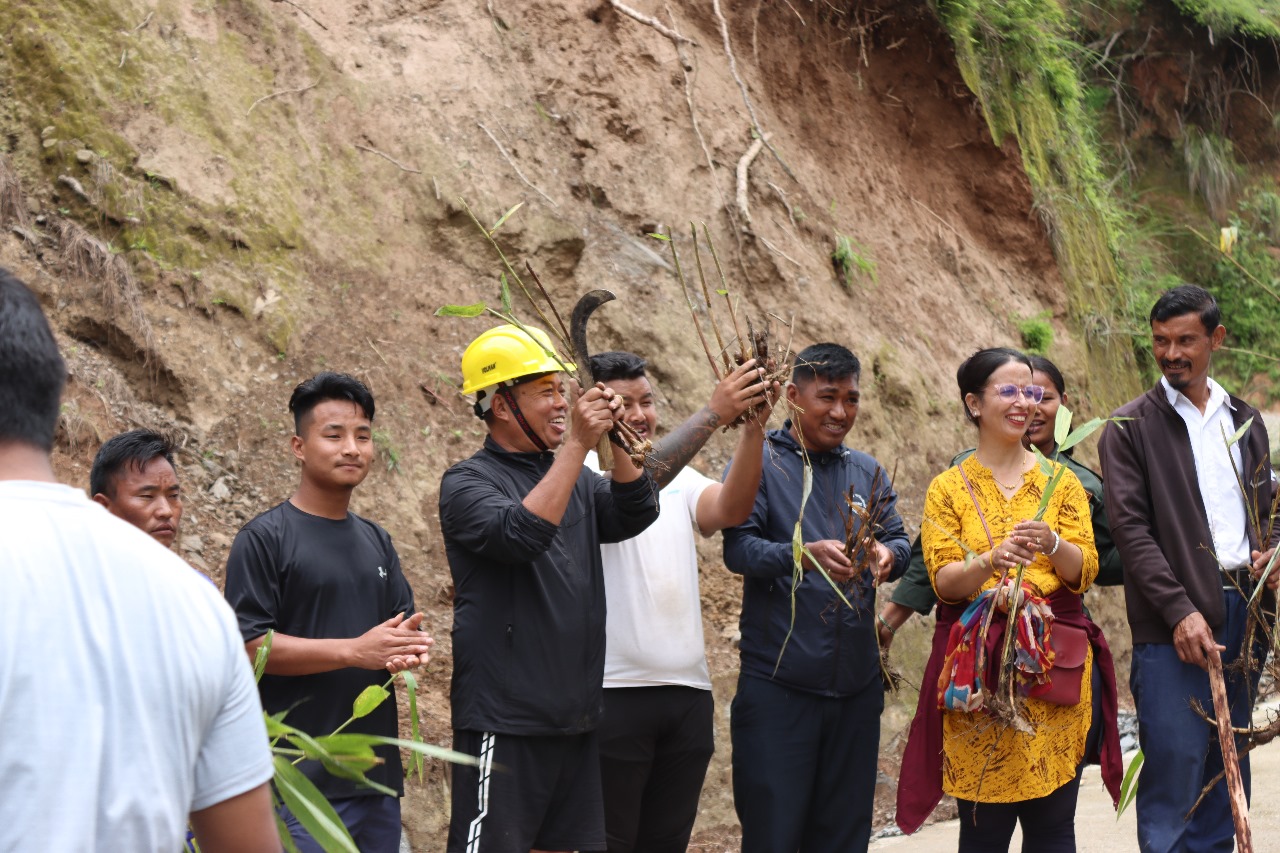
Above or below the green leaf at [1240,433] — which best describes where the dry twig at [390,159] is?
above

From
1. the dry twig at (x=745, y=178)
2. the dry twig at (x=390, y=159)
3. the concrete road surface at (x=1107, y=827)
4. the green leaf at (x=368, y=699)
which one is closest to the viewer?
the green leaf at (x=368, y=699)

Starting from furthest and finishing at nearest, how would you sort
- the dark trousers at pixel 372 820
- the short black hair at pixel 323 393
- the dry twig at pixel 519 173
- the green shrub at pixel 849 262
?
1. the green shrub at pixel 849 262
2. the dry twig at pixel 519 173
3. the short black hair at pixel 323 393
4. the dark trousers at pixel 372 820

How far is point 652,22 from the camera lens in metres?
9.22

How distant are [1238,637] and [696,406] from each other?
3.75 meters

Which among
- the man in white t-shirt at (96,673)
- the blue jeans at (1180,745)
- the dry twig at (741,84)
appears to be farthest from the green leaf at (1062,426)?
the dry twig at (741,84)

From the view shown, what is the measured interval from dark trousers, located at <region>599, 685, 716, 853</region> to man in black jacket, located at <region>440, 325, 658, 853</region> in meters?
0.38

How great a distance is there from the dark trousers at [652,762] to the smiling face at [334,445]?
3.85 feet

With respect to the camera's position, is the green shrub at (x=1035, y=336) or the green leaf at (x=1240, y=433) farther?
the green shrub at (x=1035, y=336)

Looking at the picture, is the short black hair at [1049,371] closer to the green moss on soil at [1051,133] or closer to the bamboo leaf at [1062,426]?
the bamboo leaf at [1062,426]

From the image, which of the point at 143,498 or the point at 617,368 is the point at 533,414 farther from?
the point at 143,498

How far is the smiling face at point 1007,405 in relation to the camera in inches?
183

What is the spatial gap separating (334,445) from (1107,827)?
13.3ft

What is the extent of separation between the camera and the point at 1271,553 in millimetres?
4590

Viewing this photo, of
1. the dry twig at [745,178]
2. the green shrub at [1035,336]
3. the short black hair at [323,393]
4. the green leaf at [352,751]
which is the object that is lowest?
the green leaf at [352,751]
